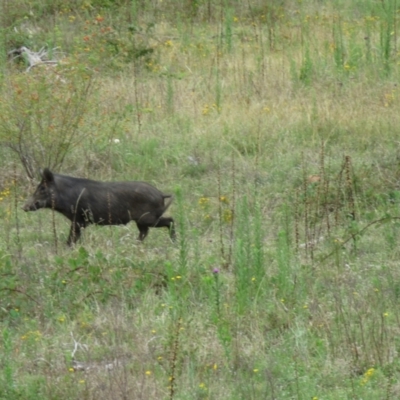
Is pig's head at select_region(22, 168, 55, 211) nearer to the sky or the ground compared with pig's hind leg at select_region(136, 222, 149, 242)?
nearer to the sky

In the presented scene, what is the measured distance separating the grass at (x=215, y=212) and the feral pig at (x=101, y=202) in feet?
0.61

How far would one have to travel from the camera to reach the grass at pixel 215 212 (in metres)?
6.86

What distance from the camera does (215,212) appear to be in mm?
10609

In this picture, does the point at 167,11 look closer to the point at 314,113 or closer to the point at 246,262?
the point at 314,113

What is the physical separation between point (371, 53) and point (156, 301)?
767 cm

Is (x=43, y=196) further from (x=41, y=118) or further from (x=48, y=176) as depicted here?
(x=41, y=118)

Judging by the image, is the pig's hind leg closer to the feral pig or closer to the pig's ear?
the feral pig

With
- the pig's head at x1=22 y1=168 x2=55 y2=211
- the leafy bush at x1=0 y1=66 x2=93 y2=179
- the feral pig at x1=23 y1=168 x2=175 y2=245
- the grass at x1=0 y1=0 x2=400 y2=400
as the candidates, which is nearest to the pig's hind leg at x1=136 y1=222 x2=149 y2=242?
the feral pig at x1=23 y1=168 x2=175 y2=245

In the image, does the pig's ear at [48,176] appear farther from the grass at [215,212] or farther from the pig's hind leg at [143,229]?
the pig's hind leg at [143,229]

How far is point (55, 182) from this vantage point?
10062 mm

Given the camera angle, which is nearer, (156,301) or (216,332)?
(216,332)

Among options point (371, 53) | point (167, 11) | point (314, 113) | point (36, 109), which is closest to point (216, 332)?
point (36, 109)

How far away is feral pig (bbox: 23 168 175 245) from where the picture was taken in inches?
394

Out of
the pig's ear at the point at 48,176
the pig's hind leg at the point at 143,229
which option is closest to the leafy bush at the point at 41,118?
the pig's ear at the point at 48,176
